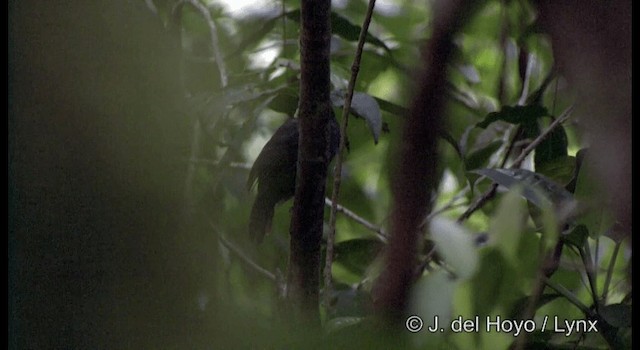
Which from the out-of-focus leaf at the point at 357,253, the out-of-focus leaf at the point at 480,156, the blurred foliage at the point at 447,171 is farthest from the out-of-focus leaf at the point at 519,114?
the out-of-focus leaf at the point at 357,253

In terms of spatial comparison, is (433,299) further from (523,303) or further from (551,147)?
(551,147)

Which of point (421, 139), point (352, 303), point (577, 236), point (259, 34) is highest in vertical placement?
point (259, 34)

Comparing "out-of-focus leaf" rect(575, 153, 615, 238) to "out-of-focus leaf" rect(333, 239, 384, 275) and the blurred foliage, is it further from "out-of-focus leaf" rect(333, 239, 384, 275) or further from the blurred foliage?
"out-of-focus leaf" rect(333, 239, 384, 275)

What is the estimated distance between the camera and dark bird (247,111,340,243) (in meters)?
1.12

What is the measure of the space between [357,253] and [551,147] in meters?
0.34

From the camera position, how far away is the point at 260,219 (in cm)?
126

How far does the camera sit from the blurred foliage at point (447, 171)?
0.76 metres

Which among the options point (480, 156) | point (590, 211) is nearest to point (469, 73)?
point (480, 156)

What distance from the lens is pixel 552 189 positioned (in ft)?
2.66

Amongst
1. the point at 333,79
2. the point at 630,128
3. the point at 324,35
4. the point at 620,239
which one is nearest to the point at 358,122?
the point at 333,79

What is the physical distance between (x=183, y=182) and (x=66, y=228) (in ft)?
0.73

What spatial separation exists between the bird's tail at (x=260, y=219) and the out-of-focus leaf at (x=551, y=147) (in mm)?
419

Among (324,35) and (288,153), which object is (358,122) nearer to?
(288,153)
